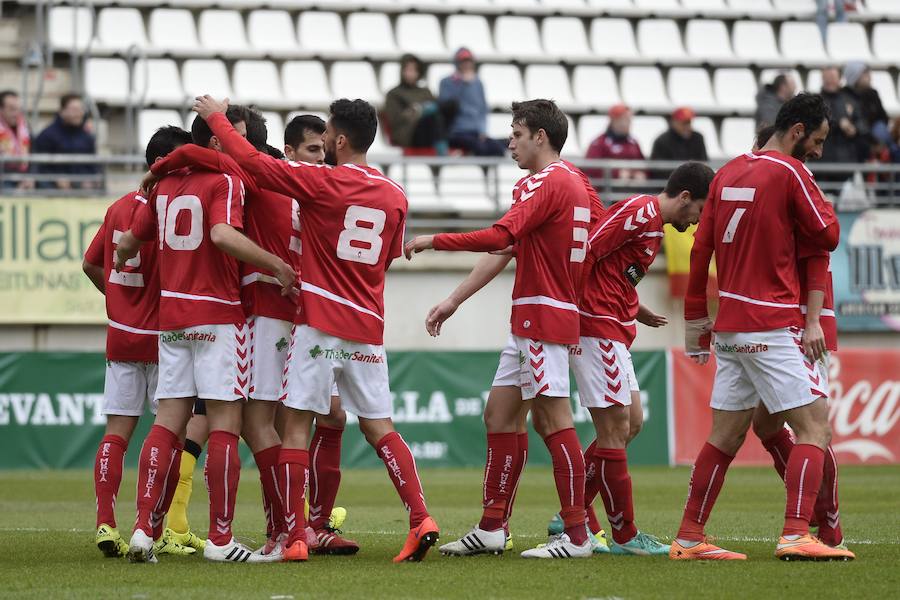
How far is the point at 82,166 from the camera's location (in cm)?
1805

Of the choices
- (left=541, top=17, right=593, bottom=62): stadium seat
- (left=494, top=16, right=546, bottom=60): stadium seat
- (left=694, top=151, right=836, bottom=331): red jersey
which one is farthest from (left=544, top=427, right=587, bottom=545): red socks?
(left=541, top=17, right=593, bottom=62): stadium seat

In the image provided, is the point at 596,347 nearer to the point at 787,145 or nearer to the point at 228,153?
the point at 787,145

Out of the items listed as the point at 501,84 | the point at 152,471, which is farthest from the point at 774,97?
the point at 152,471

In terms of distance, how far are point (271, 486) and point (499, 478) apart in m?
1.22

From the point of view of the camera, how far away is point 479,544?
7.70 metres

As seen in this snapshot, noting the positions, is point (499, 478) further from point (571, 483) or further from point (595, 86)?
point (595, 86)

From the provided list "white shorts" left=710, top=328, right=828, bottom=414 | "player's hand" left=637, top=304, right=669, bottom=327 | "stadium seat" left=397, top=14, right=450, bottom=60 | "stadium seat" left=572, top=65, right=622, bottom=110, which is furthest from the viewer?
"stadium seat" left=572, top=65, right=622, bottom=110

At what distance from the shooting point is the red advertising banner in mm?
17188

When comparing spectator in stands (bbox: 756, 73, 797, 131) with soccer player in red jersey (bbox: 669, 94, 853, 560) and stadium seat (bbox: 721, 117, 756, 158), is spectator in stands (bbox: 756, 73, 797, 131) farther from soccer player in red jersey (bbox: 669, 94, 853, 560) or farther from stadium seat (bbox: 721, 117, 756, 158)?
soccer player in red jersey (bbox: 669, 94, 853, 560)

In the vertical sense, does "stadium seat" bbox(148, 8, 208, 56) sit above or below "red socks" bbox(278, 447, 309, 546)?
above

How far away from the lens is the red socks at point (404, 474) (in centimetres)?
720

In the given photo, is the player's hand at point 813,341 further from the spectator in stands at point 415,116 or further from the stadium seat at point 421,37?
the stadium seat at point 421,37

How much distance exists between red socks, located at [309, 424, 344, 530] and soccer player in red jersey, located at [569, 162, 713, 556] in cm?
141

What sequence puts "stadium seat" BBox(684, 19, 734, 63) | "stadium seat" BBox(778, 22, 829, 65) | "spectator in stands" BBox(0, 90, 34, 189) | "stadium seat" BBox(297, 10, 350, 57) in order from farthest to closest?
"stadium seat" BBox(778, 22, 829, 65) → "stadium seat" BBox(684, 19, 734, 63) → "stadium seat" BBox(297, 10, 350, 57) → "spectator in stands" BBox(0, 90, 34, 189)
